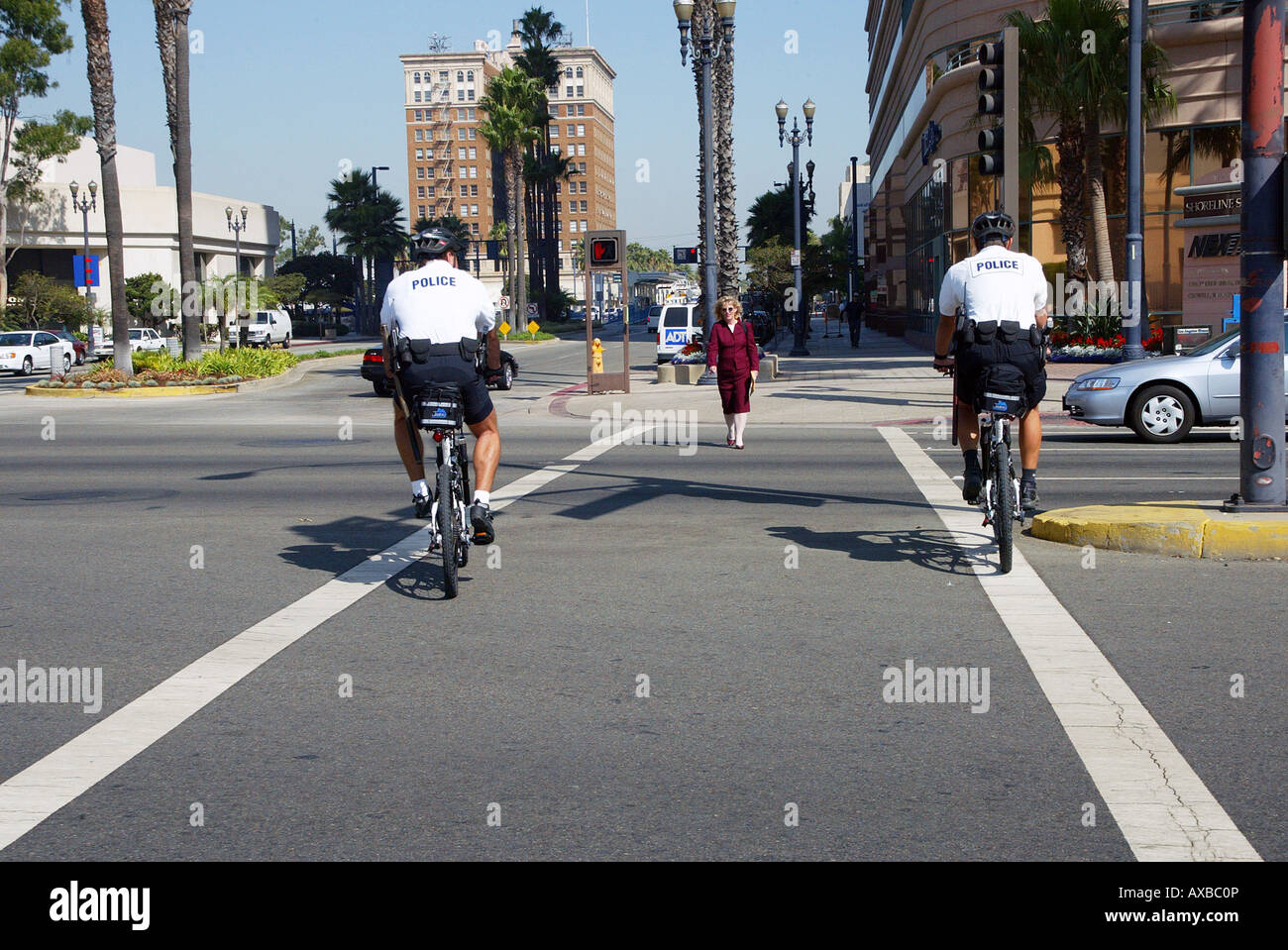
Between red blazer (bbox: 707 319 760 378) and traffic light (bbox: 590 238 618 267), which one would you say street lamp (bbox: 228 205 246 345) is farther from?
red blazer (bbox: 707 319 760 378)

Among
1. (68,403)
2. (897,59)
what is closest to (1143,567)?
(68,403)

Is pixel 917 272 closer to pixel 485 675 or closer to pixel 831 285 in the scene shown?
pixel 831 285

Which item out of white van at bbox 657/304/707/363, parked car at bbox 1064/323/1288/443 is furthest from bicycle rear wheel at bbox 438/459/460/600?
white van at bbox 657/304/707/363

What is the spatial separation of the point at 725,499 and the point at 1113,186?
88.9ft

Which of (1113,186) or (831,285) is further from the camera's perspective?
(831,285)

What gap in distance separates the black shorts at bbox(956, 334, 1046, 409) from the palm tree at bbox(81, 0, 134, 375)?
26526 millimetres

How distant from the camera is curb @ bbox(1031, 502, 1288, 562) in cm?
796

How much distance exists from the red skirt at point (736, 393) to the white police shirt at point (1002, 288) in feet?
23.8

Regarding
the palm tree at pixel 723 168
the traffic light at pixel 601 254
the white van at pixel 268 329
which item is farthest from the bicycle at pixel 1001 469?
the white van at pixel 268 329

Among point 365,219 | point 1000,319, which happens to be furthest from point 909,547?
point 365,219

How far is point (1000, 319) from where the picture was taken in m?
7.84

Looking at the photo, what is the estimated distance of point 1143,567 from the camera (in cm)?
795

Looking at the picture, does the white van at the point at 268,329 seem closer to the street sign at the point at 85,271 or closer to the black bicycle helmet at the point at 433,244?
the street sign at the point at 85,271

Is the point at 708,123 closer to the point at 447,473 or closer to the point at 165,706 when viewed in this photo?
the point at 447,473
